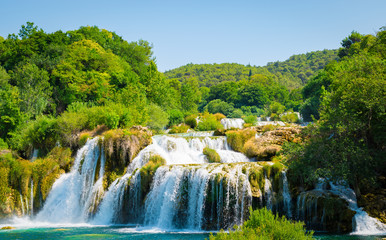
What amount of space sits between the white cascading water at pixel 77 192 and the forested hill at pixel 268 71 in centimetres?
9548

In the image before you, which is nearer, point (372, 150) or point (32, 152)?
point (372, 150)

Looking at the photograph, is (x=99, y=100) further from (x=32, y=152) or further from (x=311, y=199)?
(x=311, y=199)

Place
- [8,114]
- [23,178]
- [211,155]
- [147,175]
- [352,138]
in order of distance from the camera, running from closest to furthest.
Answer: [352,138] < [147,175] < [23,178] < [211,155] < [8,114]

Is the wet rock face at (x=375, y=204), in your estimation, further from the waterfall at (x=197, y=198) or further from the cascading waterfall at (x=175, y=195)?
the waterfall at (x=197, y=198)

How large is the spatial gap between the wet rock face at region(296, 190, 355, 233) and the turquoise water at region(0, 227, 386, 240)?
4.38 ft

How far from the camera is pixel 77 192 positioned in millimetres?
24453

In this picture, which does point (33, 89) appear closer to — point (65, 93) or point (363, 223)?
point (65, 93)

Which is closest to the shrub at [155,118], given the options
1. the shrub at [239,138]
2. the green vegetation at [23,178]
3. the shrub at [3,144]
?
the shrub at [239,138]

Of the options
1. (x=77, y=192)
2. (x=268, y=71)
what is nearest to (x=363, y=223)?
(x=77, y=192)

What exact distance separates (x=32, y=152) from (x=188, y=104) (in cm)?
3530

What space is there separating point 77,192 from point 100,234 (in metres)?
7.78

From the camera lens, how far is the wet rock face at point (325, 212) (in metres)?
16.4

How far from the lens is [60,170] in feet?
84.4

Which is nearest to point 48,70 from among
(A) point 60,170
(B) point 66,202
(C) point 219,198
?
(A) point 60,170
